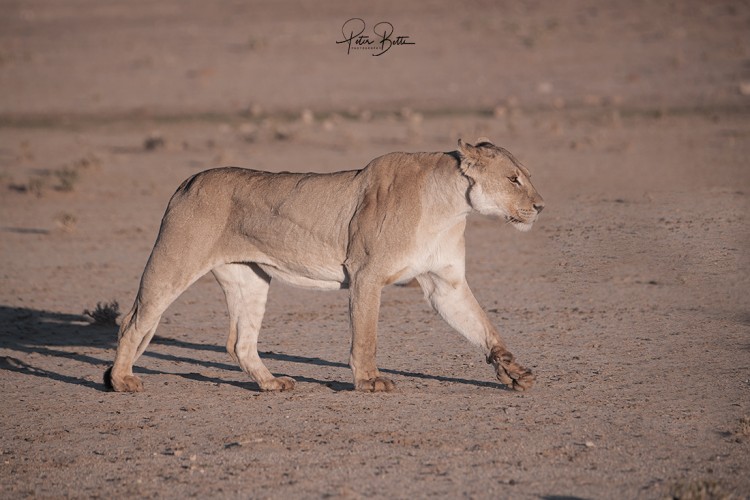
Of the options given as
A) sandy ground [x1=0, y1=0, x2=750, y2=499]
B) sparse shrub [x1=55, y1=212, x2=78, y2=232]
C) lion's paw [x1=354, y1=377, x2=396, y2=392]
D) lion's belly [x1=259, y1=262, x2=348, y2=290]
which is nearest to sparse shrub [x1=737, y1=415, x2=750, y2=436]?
sandy ground [x1=0, y1=0, x2=750, y2=499]

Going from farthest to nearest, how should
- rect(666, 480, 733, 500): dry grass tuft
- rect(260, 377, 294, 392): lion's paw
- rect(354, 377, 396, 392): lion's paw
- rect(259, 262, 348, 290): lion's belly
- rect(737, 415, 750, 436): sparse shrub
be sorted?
rect(260, 377, 294, 392): lion's paw
rect(259, 262, 348, 290): lion's belly
rect(354, 377, 396, 392): lion's paw
rect(737, 415, 750, 436): sparse shrub
rect(666, 480, 733, 500): dry grass tuft

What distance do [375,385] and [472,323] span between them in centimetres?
87

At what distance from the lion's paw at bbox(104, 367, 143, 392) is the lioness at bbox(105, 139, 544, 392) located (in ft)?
0.03

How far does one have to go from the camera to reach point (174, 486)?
693 centimetres

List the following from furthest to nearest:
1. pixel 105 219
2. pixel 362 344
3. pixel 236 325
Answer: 1. pixel 105 219
2. pixel 236 325
3. pixel 362 344

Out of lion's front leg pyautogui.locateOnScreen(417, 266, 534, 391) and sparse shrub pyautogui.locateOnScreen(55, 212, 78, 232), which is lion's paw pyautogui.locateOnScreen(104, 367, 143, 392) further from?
sparse shrub pyautogui.locateOnScreen(55, 212, 78, 232)

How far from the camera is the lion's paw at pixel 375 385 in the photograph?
8.48m

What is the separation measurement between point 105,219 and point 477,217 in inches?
233

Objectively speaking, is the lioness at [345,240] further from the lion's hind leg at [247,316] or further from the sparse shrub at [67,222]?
the sparse shrub at [67,222]

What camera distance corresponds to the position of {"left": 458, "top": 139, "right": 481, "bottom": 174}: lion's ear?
8297mm

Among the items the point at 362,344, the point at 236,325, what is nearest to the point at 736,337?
the point at 362,344

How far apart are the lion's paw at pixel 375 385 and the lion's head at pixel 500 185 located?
58.7 inches

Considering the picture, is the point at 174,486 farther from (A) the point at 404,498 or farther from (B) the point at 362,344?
(B) the point at 362,344

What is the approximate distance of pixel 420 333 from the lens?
1083 centimetres
